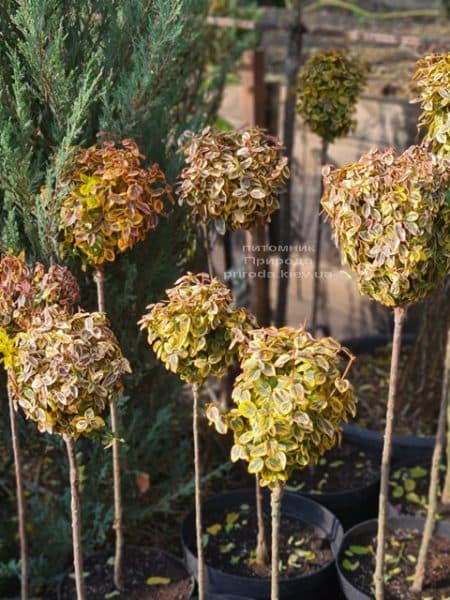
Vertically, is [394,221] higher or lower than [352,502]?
higher

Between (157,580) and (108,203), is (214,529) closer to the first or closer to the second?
(157,580)

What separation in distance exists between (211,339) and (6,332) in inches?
20.2

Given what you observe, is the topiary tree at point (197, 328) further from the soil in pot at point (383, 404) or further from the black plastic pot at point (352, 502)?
the soil in pot at point (383, 404)

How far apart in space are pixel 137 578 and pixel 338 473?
951 mm

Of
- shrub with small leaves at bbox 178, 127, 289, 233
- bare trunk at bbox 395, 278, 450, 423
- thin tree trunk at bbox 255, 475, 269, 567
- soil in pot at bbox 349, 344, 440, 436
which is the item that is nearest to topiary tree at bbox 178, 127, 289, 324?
shrub with small leaves at bbox 178, 127, 289, 233

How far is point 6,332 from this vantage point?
2082mm

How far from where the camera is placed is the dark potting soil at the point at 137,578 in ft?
8.73

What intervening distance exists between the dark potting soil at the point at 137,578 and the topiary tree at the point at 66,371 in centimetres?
86

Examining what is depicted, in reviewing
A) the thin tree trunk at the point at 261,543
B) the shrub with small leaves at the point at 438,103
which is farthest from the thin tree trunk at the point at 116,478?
the shrub with small leaves at the point at 438,103

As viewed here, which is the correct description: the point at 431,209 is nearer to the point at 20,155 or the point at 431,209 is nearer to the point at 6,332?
the point at 6,332

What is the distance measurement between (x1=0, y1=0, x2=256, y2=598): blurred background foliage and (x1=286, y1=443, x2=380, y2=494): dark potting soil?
1.51 feet

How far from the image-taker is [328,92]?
123 inches

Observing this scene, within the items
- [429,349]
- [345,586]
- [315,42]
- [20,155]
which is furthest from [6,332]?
[315,42]

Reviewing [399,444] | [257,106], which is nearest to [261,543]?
[399,444]
